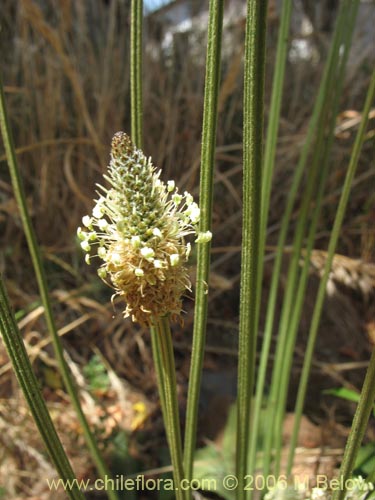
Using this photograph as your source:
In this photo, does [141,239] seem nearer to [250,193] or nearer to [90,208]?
[250,193]

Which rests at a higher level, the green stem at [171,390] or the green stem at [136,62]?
the green stem at [136,62]

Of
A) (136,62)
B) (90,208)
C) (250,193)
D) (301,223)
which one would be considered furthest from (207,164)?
(90,208)

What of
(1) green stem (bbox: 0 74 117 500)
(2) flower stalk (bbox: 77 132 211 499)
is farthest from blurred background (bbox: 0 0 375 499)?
(2) flower stalk (bbox: 77 132 211 499)

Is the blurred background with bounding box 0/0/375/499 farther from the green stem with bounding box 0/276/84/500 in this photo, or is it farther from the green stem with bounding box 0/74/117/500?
the green stem with bounding box 0/276/84/500

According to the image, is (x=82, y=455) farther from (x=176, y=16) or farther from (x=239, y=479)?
(x=176, y=16)

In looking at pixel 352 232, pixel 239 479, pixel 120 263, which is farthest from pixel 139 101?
pixel 352 232

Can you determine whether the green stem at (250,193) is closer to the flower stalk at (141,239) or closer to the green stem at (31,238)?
the flower stalk at (141,239)

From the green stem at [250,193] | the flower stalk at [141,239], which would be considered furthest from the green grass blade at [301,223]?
the flower stalk at [141,239]

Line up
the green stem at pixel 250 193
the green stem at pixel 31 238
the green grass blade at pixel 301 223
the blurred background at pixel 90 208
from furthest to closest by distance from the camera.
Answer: the blurred background at pixel 90 208 → the green grass blade at pixel 301 223 → the green stem at pixel 31 238 → the green stem at pixel 250 193
